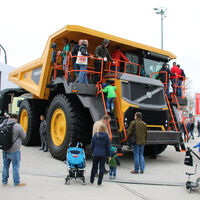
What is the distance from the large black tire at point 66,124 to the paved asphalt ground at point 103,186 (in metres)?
0.67

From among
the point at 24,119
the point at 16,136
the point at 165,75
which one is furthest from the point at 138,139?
the point at 24,119

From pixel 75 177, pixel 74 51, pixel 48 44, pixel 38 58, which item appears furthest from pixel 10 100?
pixel 75 177

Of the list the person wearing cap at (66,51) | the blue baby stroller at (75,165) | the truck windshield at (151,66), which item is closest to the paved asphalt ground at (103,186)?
the blue baby stroller at (75,165)

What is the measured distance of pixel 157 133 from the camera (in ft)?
25.6

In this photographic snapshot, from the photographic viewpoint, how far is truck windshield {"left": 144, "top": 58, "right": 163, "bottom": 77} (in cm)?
976

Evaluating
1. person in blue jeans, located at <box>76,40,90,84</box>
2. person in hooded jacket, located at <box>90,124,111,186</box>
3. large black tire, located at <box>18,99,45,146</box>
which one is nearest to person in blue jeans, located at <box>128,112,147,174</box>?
person in hooded jacket, located at <box>90,124,111,186</box>

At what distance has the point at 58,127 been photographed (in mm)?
8664

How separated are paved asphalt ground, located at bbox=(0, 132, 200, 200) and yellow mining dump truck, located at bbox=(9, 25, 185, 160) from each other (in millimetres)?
879

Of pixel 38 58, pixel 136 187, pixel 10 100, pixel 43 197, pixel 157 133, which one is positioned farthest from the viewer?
pixel 10 100

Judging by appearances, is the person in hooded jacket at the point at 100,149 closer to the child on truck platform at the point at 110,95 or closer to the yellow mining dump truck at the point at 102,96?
the yellow mining dump truck at the point at 102,96

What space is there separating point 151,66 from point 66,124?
3.94 metres

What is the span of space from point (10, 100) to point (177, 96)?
9.30 metres

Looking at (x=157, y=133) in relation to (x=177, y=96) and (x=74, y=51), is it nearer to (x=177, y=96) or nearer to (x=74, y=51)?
(x=177, y=96)

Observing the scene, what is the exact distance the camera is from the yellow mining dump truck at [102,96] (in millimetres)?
7723
